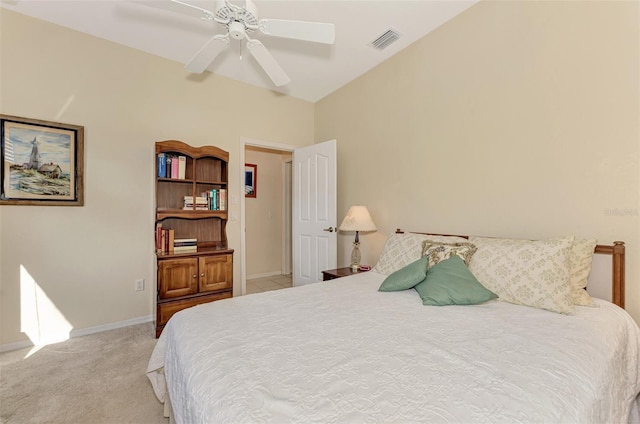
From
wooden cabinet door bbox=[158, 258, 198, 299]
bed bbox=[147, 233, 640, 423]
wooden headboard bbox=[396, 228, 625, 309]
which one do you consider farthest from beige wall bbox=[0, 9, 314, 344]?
wooden headboard bbox=[396, 228, 625, 309]

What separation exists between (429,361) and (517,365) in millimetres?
299

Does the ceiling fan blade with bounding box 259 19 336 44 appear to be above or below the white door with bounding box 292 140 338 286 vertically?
above

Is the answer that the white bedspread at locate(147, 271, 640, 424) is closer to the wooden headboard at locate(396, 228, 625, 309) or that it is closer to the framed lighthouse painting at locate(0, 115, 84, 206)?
the wooden headboard at locate(396, 228, 625, 309)

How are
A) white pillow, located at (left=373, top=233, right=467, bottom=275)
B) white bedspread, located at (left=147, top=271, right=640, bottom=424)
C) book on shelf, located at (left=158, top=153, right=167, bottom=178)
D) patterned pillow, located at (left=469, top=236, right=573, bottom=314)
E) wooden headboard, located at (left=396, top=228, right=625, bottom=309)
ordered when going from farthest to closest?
book on shelf, located at (left=158, top=153, right=167, bottom=178), white pillow, located at (left=373, top=233, right=467, bottom=275), wooden headboard, located at (left=396, top=228, right=625, bottom=309), patterned pillow, located at (left=469, top=236, right=573, bottom=314), white bedspread, located at (left=147, top=271, right=640, bottom=424)

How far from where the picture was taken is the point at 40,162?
2.52 meters

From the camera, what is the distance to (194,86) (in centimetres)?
334

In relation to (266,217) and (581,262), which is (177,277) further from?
(581,262)

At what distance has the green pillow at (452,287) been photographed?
5.31 feet

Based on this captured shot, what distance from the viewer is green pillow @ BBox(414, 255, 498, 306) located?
1617 mm

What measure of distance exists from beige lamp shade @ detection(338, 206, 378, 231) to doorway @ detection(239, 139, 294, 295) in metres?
2.10

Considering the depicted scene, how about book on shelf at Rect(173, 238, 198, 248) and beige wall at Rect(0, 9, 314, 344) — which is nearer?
beige wall at Rect(0, 9, 314, 344)

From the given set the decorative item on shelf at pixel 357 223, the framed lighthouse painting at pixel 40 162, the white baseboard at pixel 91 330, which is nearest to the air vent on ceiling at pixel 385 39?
the decorative item on shelf at pixel 357 223

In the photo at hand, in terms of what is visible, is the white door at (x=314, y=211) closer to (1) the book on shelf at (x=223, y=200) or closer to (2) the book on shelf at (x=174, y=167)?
(1) the book on shelf at (x=223, y=200)

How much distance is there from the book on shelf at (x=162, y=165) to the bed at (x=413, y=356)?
191 centimetres
